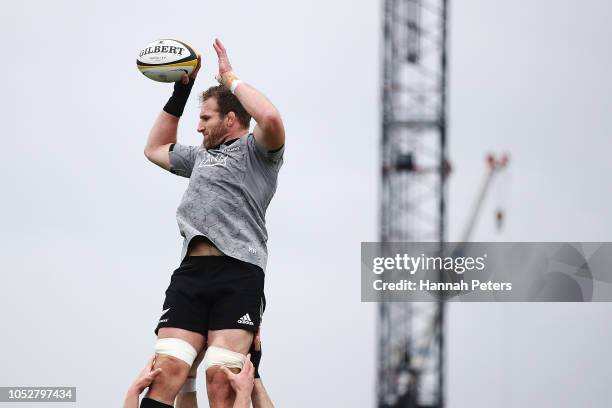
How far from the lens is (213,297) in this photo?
903 cm

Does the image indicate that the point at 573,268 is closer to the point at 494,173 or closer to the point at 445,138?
the point at 445,138

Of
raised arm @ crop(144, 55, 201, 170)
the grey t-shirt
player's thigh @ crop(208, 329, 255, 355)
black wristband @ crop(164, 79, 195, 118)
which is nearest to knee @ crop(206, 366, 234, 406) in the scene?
player's thigh @ crop(208, 329, 255, 355)

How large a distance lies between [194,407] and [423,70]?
27.7 m

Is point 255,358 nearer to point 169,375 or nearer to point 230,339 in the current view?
point 230,339

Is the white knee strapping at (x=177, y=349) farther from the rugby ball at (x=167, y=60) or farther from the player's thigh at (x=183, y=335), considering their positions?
the rugby ball at (x=167, y=60)

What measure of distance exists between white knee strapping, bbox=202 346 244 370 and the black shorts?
0.17 m

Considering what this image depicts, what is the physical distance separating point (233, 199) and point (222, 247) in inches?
14.6

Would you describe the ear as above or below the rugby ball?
below

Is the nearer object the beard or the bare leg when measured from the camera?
the bare leg

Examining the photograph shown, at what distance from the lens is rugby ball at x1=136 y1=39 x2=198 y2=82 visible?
31.7 feet

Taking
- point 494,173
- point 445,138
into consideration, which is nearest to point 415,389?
point 445,138

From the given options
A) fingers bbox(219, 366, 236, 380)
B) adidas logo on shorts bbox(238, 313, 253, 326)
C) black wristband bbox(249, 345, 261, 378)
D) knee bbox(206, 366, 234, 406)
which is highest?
adidas logo on shorts bbox(238, 313, 253, 326)

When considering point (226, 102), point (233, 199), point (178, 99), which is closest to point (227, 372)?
point (233, 199)

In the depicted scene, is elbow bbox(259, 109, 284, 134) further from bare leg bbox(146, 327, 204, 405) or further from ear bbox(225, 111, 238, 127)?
bare leg bbox(146, 327, 204, 405)
